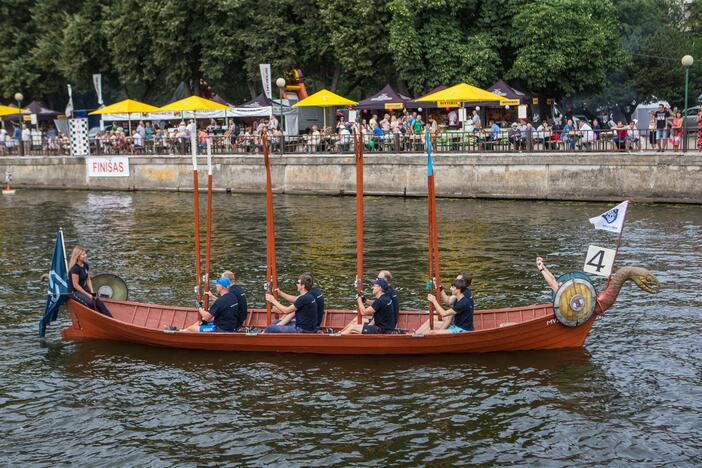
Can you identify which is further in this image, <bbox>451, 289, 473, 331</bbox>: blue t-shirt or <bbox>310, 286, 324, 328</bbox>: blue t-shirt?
<bbox>310, 286, 324, 328</bbox>: blue t-shirt

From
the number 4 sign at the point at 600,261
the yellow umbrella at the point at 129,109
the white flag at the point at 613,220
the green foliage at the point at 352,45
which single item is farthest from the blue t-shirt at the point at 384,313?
the yellow umbrella at the point at 129,109

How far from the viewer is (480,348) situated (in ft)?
57.1

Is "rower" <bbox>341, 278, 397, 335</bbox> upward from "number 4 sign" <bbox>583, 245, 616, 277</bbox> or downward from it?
downward

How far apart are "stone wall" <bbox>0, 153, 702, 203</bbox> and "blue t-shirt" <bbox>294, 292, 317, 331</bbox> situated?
19.9 m

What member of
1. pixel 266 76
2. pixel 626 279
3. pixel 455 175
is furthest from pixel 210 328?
pixel 266 76

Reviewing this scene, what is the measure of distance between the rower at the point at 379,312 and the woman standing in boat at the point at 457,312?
54cm

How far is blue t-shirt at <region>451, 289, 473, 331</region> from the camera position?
17203mm

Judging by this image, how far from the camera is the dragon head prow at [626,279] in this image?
16625 millimetres

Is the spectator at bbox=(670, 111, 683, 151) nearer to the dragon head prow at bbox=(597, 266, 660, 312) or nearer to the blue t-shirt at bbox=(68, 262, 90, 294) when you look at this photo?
the dragon head prow at bbox=(597, 266, 660, 312)

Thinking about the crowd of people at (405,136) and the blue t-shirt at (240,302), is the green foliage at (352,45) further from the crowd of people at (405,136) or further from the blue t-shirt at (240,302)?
the blue t-shirt at (240,302)

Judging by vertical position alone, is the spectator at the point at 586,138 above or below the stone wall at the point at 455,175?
above

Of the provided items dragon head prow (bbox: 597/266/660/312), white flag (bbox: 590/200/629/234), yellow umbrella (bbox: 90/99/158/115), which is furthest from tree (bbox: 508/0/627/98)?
dragon head prow (bbox: 597/266/660/312)

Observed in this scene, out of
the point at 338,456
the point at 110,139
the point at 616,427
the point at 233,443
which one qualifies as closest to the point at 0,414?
the point at 233,443

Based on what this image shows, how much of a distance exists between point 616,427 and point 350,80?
39152mm
